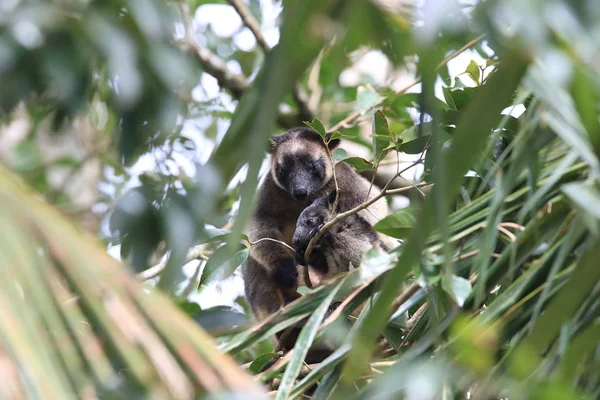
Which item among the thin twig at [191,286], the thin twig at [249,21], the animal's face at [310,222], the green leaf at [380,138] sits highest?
the thin twig at [249,21]

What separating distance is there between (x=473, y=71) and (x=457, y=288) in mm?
1816

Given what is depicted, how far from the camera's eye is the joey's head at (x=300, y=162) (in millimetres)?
5680

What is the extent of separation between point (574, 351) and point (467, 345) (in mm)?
608

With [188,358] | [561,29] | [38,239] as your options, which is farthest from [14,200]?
[561,29]

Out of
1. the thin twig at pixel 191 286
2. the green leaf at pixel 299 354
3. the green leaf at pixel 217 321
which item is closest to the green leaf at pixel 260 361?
the green leaf at pixel 217 321

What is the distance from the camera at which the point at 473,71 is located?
389 cm

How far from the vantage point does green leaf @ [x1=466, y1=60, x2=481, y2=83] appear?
12.7 feet

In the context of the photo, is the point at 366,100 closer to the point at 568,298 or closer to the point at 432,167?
the point at 432,167

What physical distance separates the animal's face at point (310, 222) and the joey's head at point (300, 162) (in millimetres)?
407

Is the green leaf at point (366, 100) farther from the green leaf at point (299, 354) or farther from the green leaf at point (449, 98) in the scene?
the green leaf at point (299, 354)

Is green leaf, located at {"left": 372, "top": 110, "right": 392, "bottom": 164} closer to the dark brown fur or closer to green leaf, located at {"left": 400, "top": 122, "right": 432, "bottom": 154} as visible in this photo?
green leaf, located at {"left": 400, "top": 122, "right": 432, "bottom": 154}

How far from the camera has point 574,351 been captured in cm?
197

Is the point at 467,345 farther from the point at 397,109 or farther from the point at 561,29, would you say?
the point at 397,109

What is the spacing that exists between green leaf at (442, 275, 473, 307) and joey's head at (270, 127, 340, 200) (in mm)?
3152
